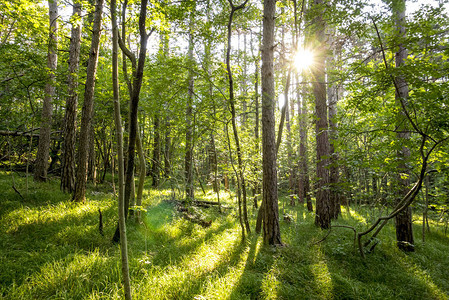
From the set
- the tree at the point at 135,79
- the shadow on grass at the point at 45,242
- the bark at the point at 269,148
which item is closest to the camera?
the shadow on grass at the point at 45,242

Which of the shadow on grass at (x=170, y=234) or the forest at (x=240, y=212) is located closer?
the forest at (x=240, y=212)

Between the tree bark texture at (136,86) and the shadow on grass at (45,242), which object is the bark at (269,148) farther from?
the shadow on grass at (45,242)

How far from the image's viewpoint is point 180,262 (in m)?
3.85

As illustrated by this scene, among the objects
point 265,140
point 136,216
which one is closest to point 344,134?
point 265,140

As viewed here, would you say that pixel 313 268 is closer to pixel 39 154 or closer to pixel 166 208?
pixel 166 208

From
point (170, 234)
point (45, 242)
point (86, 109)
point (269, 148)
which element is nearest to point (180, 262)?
point (170, 234)

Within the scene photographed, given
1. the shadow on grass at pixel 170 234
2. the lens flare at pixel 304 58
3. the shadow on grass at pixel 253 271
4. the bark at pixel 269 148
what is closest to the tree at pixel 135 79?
the shadow on grass at pixel 170 234

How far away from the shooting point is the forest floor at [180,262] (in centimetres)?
294

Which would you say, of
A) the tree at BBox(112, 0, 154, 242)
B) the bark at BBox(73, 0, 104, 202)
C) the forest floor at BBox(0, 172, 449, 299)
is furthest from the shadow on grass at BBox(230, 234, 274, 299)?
the bark at BBox(73, 0, 104, 202)

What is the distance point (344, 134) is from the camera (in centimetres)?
384

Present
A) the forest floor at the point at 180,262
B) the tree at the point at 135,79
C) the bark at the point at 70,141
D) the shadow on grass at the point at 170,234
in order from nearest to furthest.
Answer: the forest floor at the point at 180,262, the tree at the point at 135,79, the shadow on grass at the point at 170,234, the bark at the point at 70,141

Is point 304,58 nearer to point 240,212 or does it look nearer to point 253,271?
point 240,212

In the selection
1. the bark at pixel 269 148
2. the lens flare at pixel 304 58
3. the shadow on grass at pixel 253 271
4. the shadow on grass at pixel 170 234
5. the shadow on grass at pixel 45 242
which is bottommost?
the shadow on grass at pixel 253 271

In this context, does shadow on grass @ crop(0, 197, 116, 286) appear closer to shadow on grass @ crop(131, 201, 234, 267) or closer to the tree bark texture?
shadow on grass @ crop(131, 201, 234, 267)
